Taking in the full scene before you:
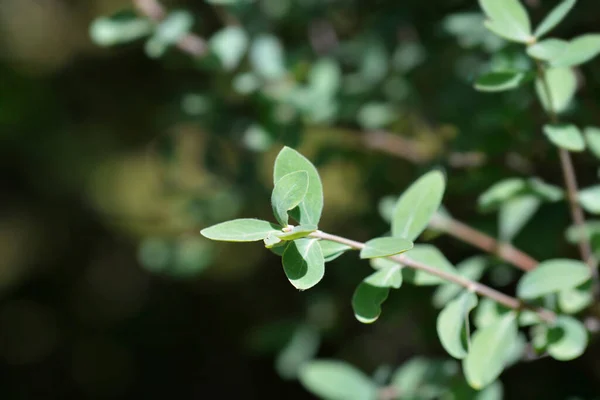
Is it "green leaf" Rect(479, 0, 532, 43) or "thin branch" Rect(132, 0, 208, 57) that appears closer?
"green leaf" Rect(479, 0, 532, 43)

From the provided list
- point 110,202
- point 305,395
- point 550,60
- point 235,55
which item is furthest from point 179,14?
point 305,395

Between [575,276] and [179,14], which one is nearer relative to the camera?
[575,276]

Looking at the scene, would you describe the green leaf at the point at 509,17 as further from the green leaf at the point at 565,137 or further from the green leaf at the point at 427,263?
the green leaf at the point at 427,263

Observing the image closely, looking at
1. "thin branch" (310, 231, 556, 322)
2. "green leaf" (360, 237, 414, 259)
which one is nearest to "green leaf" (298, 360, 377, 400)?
"thin branch" (310, 231, 556, 322)

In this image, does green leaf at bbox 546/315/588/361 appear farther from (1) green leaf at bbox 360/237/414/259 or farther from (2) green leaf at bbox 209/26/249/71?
(2) green leaf at bbox 209/26/249/71

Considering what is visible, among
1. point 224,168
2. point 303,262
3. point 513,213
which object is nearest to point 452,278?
point 303,262

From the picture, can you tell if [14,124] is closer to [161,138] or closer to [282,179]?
[161,138]

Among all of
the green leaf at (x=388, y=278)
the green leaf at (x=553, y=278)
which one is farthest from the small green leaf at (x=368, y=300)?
the green leaf at (x=553, y=278)
